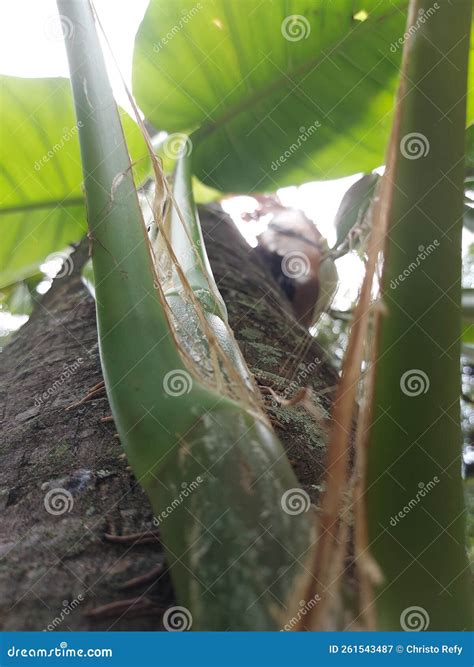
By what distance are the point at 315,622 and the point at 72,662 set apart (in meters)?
0.25

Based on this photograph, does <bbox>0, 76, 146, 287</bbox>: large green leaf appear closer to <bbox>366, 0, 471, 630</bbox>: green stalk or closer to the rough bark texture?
the rough bark texture

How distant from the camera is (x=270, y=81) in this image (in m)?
1.19

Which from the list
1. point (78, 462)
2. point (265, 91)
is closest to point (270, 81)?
point (265, 91)

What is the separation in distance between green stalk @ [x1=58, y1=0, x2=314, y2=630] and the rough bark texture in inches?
2.6

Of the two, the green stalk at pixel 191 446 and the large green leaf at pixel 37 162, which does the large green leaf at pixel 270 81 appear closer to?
the large green leaf at pixel 37 162

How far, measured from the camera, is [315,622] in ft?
1.38

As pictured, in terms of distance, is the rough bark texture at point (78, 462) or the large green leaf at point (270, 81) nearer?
the rough bark texture at point (78, 462)

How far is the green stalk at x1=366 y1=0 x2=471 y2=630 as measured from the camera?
43 centimetres

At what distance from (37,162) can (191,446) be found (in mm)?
976

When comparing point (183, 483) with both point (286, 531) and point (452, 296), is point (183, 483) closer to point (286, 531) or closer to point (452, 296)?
point (286, 531)

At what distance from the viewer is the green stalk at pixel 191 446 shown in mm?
421

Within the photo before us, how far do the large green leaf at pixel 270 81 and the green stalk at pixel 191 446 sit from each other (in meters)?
0.65

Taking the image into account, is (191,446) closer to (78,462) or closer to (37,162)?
(78,462)

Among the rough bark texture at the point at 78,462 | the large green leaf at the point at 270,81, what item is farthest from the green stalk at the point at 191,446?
the large green leaf at the point at 270,81
